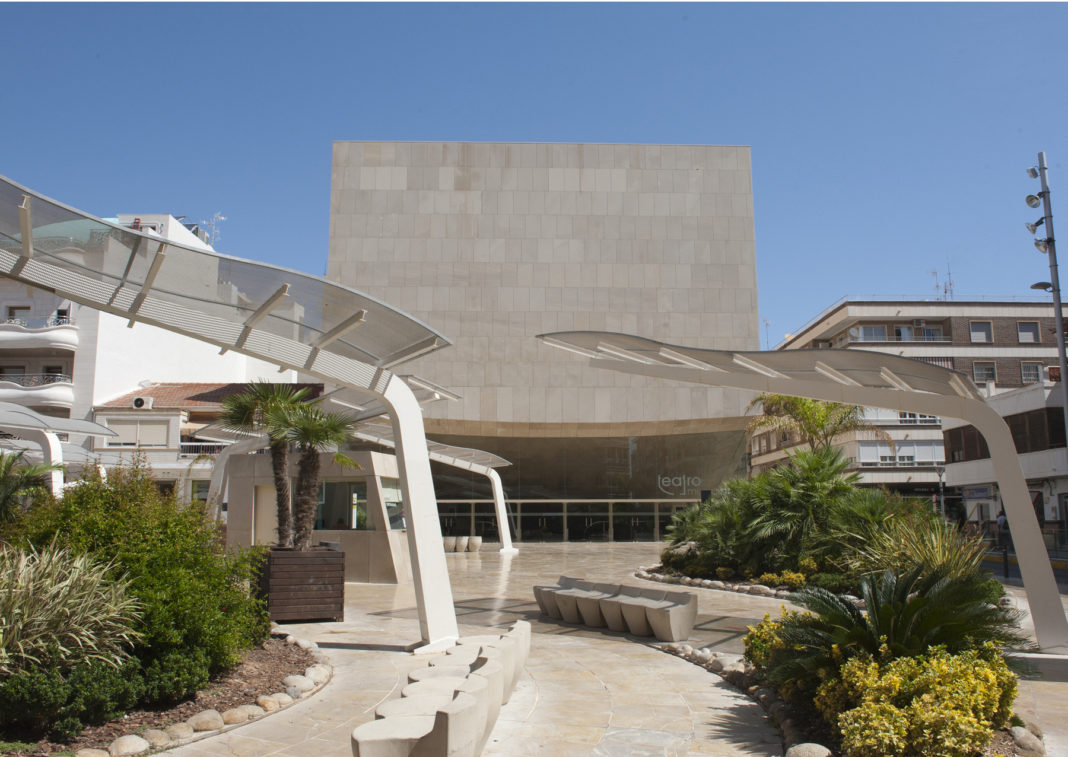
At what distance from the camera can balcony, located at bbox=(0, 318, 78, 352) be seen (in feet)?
131

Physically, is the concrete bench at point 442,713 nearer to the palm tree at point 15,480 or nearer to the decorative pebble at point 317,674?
the decorative pebble at point 317,674

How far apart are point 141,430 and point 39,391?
17.4 ft

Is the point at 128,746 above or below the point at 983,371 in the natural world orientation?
below

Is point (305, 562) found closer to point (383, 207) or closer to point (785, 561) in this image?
point (785, 561)

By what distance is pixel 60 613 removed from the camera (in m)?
6.25

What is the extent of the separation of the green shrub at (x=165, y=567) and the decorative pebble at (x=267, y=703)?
48 cm

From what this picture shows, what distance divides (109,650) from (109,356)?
39488 mm

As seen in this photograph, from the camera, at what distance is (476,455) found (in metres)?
28.7

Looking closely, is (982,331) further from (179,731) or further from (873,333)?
(179,731)

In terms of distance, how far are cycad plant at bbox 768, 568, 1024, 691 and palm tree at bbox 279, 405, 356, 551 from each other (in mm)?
9919

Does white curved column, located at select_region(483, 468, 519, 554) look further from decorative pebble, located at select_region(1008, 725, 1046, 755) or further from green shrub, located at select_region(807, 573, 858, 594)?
decorative pebble, located at select_region(1008, 725, 1046, 755)

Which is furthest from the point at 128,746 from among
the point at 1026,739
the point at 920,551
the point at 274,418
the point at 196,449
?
the point at 196,449

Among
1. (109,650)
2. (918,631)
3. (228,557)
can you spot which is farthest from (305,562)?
(918,631)

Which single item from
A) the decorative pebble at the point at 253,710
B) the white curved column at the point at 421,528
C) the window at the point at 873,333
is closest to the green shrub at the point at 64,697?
the decorative pebble at the point at 253,710
